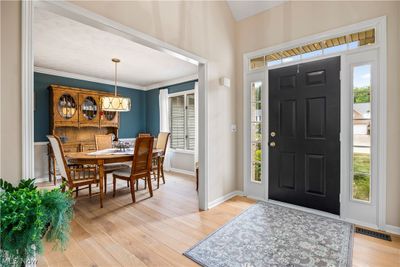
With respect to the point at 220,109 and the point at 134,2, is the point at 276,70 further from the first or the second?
the point at 134,2

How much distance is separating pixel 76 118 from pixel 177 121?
8.13 feet

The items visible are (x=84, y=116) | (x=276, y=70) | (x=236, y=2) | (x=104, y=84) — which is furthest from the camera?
(x=104, y=84)

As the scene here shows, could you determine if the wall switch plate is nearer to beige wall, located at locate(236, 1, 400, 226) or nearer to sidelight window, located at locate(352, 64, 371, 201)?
beige wall, located at locate(236, 1, 400, 226)

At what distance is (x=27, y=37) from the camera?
143 cm

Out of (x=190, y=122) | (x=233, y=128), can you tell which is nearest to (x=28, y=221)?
(x=233, y=128)

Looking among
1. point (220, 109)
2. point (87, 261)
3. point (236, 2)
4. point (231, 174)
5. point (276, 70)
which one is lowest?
point (87, 261)

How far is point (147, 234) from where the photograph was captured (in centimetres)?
223

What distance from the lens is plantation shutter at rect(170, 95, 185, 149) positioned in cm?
561

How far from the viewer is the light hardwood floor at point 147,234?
1.80 meters

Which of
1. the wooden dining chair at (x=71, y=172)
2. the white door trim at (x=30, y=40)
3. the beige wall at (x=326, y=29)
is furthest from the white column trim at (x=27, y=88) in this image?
the beige wall at (x=326, y=29)

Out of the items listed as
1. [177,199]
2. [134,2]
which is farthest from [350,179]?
[134,2]

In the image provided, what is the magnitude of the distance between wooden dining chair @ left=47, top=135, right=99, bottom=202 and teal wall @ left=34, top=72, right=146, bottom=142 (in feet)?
6.74

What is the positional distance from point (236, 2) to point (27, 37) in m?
2.98

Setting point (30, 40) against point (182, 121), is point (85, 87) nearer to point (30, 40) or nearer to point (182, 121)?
point (182, 121)
